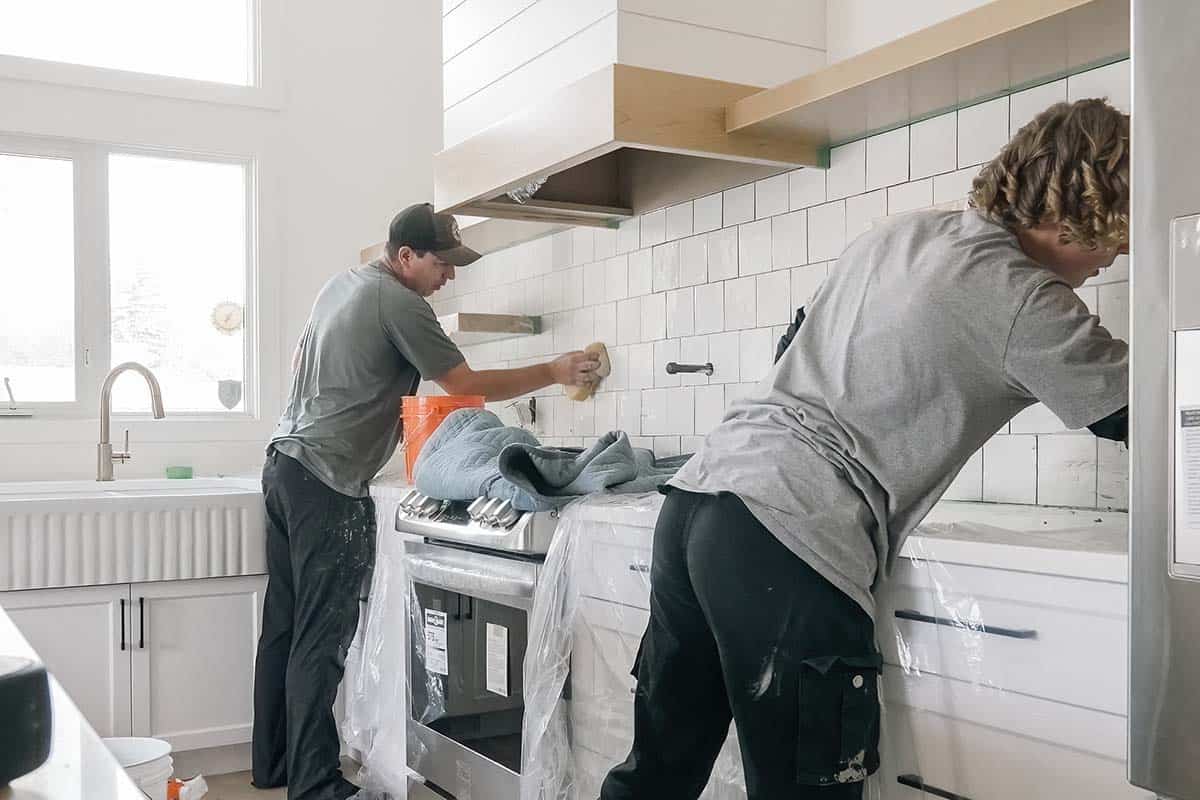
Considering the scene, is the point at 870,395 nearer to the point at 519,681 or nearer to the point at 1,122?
the point at 519,681

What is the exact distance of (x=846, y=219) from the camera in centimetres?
234

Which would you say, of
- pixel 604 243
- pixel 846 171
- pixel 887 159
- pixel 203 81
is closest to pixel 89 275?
pixel 203 81

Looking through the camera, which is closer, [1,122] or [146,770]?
[146,770]

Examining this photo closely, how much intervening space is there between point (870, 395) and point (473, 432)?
130 centimetres

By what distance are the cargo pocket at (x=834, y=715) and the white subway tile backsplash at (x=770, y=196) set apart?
1.29 m

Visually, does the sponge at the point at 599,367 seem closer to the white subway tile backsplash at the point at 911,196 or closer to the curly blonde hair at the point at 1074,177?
the white subway tile backsplash at the point at 911,196

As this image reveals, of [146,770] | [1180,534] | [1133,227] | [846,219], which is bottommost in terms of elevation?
[146,770]

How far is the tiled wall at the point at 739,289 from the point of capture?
1.94m

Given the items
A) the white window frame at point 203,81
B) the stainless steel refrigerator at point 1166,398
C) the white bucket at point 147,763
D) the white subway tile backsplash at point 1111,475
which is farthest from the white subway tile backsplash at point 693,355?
the white window frame at point 203,81

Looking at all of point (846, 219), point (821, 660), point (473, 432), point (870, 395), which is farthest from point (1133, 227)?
Answer: point (473, 432)

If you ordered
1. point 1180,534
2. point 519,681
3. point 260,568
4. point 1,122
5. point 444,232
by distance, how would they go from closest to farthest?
point 1180,534
point 519,681
point 444,232
point 260,568
point 1,122

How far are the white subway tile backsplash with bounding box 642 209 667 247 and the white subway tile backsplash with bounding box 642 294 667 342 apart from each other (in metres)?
0.14

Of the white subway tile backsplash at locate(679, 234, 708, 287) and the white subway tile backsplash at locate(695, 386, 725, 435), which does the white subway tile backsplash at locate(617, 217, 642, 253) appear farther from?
the white subway tile backsplash at locate(695, 386, 725, 435)

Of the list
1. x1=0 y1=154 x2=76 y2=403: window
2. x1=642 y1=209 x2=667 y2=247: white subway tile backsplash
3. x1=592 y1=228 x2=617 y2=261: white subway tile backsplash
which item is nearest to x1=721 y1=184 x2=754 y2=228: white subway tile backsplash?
x1=642 y1=209 x2=667 y2=247: white subway tile backsplash
